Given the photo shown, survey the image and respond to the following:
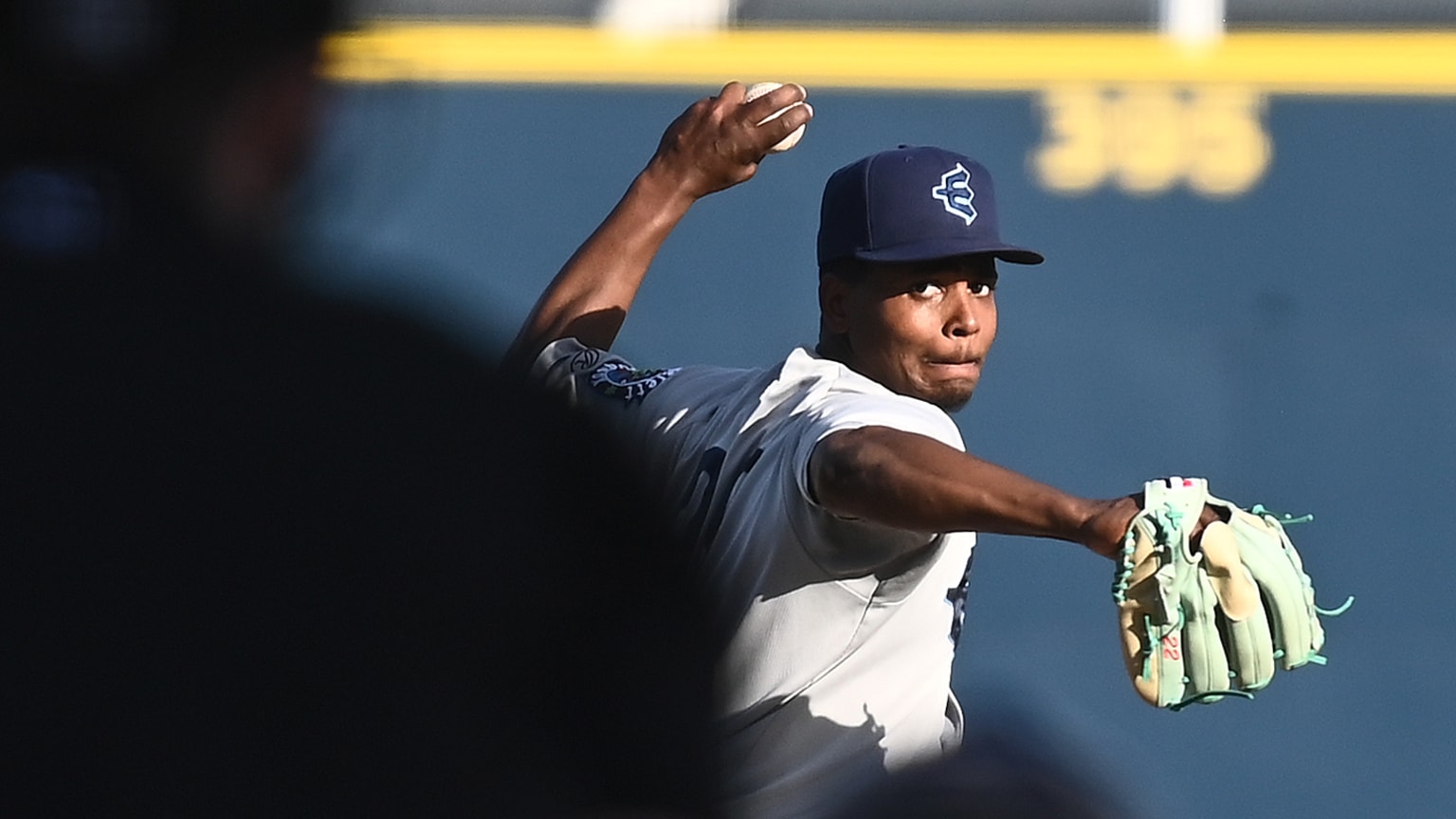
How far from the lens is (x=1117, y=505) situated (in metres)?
2.10

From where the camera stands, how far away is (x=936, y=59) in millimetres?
5441

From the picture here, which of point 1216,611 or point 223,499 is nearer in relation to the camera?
point 223,499

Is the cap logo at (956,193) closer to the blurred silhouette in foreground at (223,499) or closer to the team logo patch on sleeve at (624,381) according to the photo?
the team logo patch on sleeve at (624,381)

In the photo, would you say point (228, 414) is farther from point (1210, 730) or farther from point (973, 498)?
point (1210, 730)

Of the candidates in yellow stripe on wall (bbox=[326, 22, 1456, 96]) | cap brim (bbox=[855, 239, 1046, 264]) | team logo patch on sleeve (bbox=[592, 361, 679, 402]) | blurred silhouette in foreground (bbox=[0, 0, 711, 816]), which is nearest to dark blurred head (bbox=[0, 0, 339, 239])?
blurred silhouette in foreground (bbox=[0, 0, 711, 816])

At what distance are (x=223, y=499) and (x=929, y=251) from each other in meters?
1.81

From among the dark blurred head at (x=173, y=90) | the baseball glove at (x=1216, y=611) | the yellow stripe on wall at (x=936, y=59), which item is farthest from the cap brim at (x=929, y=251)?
the yellow stripe on wall at (x=936, y=59)

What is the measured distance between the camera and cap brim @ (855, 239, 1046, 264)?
8.95ft

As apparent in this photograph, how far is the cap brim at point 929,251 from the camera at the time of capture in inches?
107

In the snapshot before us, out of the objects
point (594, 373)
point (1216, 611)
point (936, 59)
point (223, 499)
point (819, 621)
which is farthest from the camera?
point (936, 59)

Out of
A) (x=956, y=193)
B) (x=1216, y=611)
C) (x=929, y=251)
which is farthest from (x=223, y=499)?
(x=956, y=193)

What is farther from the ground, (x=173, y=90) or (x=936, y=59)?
(x=936, y=59)

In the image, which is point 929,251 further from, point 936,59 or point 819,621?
point 936,59

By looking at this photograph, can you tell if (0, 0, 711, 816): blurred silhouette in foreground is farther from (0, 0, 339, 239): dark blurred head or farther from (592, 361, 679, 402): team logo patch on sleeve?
(592, 361, 679, 402): team logo patch on sleeve
